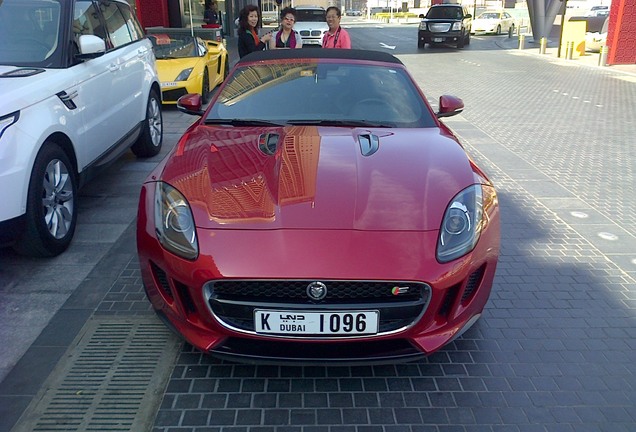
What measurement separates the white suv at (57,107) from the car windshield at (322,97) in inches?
45.7

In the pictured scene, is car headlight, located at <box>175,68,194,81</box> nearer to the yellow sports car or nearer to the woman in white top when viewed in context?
the yellow sports car

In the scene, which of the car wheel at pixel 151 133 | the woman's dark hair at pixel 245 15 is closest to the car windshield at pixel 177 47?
the woman's dark hair at pixel 245 15

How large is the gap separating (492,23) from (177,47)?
29047mm

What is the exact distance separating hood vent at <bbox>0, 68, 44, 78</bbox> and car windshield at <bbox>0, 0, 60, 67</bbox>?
167 millimetres

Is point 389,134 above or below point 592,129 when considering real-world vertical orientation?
above

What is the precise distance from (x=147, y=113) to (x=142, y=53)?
2.17 feet

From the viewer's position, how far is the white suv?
12.1 feet

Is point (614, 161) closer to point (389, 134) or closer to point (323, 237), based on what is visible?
point (389, 134)

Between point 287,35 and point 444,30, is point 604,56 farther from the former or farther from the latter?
point 287,35

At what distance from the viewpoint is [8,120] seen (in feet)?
11.8

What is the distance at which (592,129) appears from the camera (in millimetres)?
9070

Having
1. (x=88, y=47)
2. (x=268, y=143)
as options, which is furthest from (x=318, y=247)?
(x=88, y=47)

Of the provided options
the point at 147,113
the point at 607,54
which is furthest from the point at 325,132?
the point at 607,54

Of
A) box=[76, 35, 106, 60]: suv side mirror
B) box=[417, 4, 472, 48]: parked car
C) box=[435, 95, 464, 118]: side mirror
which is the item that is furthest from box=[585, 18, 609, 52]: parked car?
box=[76, 35, 106, 60]: suv side mirror
